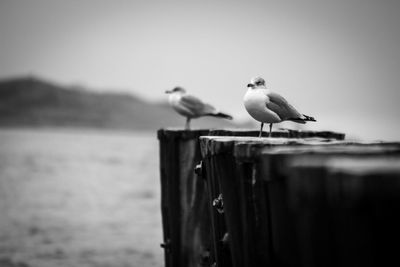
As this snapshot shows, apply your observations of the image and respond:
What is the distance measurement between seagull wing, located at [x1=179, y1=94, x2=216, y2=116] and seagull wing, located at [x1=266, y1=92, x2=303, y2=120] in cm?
288

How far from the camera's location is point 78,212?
1869 centimetres

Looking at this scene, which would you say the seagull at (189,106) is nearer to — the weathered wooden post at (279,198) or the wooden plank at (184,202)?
the wooden plank at (184,202)

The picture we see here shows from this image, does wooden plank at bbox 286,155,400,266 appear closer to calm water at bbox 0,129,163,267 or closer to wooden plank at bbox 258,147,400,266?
wooden plank at bbox 258,147,400,266

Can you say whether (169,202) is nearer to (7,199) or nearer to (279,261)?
(279,261)

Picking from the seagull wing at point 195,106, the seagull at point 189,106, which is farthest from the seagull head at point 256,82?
the seagull wing at point 195,106

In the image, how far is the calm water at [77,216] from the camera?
38.5ft

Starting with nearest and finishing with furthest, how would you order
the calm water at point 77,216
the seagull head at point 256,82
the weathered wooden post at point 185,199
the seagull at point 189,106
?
the seagull head at point 256,82 < the weathered wooden post at point 185,199 < the seagull at point 189,106 < the calm water at point 77,216

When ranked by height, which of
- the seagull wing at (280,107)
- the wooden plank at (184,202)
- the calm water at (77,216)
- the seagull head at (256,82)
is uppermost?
the seagull head at (256,82)

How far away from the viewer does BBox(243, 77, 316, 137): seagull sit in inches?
217

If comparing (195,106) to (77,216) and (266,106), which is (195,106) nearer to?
(266,106)

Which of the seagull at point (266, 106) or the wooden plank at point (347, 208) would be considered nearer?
the wooden plank at point (347, 208)

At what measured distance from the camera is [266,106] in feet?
18.1

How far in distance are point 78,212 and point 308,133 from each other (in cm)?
→ 1306

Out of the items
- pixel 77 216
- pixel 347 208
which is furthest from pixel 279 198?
pixel 77 216
